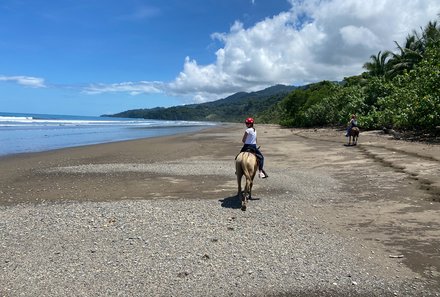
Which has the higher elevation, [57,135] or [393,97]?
[393,97]

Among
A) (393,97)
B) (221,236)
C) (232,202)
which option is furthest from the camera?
(393,97)

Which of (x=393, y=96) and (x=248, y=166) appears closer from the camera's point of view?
(x=248, y=166)

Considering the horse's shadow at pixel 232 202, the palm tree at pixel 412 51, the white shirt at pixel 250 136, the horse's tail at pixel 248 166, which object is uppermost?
the palm tree at pixel 412 51

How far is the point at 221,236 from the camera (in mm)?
7121

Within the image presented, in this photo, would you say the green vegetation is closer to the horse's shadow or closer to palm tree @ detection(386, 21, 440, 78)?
palm tree @ detection(386, 21, 440, 78)

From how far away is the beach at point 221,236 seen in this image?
5277mm

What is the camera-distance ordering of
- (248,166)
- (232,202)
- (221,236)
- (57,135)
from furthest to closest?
(57,135)
(232,202)
(248,166)
(221,236)

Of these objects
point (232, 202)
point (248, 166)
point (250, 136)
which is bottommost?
point (232, 202)

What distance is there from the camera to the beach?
5277 millimetres

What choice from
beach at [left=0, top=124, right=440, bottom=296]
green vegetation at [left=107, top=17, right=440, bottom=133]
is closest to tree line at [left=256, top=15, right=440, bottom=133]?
green vegetation at [left=107, top=17, right=440, bottom=133]

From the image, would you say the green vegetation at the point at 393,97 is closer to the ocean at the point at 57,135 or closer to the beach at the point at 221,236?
the beach at the point at 221,236

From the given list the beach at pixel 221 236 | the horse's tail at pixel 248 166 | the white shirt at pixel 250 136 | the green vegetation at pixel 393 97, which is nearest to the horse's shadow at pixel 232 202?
the beach at pixel 221 236

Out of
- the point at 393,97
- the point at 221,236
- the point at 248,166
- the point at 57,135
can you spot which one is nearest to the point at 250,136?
the point at 248,166

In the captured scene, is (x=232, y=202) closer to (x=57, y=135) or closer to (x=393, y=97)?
(x=393, y=97)
